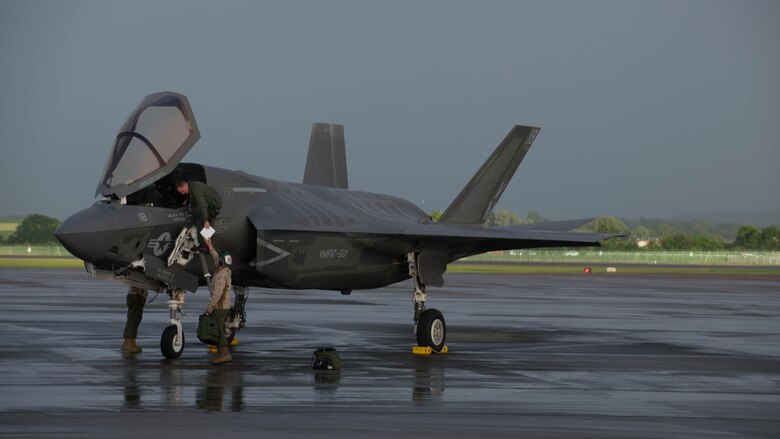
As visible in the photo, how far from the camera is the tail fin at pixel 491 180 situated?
22000 millimetres

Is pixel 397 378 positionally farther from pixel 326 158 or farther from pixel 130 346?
pixel 326 158

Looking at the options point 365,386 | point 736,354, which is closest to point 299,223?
point 365,386

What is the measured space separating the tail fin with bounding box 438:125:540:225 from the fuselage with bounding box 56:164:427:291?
1666 millimetres

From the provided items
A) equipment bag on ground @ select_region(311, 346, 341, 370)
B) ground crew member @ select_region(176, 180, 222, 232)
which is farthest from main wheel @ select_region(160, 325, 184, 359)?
equipment bag on ground @ select_region(311, 346, 341, 370)

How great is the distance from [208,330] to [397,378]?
307cm

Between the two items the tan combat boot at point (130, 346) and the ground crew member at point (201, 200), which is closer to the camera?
the ground crew member at point (201, 200)

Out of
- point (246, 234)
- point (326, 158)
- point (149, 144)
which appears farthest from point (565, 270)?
point (149, 144)

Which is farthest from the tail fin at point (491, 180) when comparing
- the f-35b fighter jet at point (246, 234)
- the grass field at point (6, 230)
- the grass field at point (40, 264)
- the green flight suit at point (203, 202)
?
the grass field at point (6, 230)

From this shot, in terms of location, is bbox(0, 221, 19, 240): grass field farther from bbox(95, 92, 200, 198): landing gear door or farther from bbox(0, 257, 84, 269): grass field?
bbox(95, 92, 200, 198): landing gear door

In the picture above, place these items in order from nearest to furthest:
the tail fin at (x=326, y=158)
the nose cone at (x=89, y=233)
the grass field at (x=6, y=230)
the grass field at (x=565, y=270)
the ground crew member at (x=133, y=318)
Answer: the nose cone at (x=89, y=233)
the ground crew member at (x=133, y=318)
the tail fin at (x=326, y=158)
the grass field at (x=565, y=270)
the grass field at (x=6, y=230)

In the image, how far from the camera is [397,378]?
14.1 meters

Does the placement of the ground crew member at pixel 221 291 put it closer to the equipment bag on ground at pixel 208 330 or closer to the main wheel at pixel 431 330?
the equipment bag on ground at pixel 208 330

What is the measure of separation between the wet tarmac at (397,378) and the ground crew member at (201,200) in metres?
2.05

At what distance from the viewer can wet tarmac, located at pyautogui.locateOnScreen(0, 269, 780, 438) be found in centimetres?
1022
